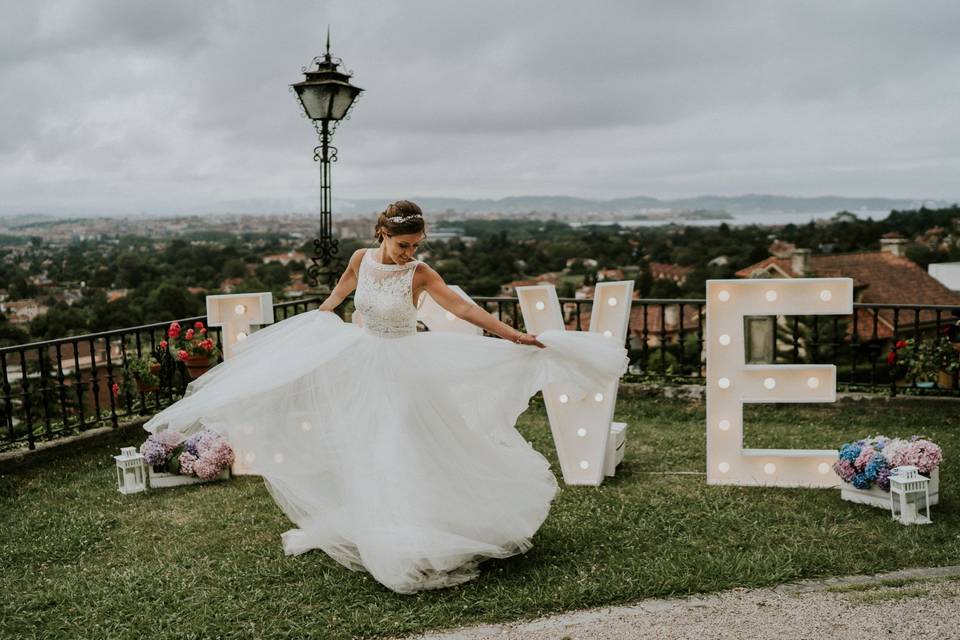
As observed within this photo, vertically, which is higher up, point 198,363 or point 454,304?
point 454,304

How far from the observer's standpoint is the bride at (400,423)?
171 inches

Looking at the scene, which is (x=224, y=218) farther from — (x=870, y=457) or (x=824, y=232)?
(x=870, y=457)

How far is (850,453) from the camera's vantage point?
5629 mm

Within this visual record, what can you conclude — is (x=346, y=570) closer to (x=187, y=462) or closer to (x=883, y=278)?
(x=187, y=462)

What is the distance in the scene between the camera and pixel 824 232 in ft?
145

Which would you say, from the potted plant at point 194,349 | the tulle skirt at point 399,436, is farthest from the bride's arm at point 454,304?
the potted plant at point 194,349

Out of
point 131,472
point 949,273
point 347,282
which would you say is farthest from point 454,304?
point 949,273

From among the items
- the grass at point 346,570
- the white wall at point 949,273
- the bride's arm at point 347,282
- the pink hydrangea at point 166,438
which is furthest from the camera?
the white wall at point 949,273

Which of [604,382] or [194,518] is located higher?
[604,382]

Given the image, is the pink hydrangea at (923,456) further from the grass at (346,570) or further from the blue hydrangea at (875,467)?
the grass at (346,570)

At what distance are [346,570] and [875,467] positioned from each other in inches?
146

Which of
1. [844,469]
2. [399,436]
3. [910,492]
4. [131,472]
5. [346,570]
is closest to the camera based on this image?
[399,436]

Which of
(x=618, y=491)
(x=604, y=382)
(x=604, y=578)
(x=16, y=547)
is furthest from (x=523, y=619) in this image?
(x=16, y=547)

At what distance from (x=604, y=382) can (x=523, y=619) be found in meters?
1.71
